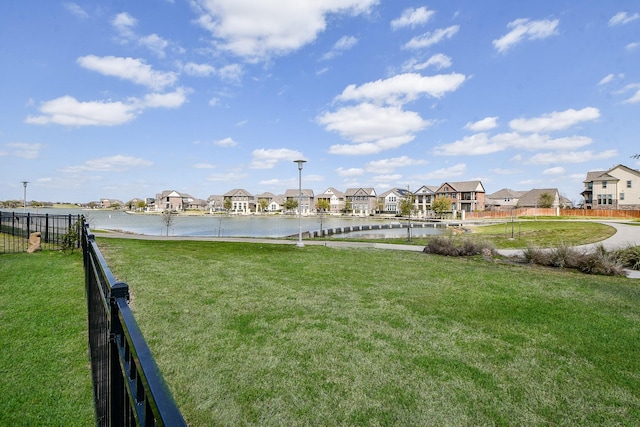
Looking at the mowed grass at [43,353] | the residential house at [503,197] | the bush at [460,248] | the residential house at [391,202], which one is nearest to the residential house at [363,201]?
the residential house at [391,202]

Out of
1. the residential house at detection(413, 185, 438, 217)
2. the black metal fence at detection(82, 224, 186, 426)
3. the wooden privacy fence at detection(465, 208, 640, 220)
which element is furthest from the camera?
the residential house at detection(413, 185, 438, 217)

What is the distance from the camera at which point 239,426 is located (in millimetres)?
3260

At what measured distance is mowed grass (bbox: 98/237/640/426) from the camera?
3.54 m

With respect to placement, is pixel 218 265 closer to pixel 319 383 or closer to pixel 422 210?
pixel 319 383

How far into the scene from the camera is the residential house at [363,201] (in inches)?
4262

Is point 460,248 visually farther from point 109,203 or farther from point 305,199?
point 109,203

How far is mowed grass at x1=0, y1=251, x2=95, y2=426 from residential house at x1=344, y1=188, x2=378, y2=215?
101400 millimetres

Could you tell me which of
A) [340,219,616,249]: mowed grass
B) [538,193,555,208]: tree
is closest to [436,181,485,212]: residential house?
[538,193,555,208]: tree

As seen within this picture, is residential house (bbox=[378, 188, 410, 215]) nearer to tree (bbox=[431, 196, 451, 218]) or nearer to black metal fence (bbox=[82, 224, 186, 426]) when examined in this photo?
tree (bbox=[431, 196, 451, 218])

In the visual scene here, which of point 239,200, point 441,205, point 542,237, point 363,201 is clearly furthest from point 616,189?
point 239,200

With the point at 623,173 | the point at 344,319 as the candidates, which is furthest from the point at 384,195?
the point at 344,319

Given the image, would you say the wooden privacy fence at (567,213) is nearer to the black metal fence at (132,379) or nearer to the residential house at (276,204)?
the black metal fence at (132,379)

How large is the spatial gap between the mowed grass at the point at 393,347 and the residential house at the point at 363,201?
325ft

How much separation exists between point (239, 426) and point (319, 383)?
3.56 feet
